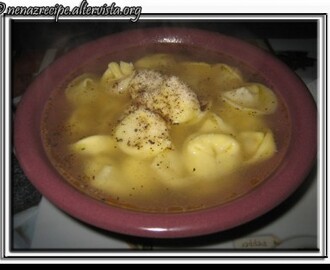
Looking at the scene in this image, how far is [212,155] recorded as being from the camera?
164 cm

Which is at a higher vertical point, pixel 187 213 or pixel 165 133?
pixel 165 133

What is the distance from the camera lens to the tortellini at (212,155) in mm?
1610

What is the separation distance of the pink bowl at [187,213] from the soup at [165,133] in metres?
0.06

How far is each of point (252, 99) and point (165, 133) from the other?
0.47 metres

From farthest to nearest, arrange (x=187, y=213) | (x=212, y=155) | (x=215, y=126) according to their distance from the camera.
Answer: (x=215, y=126)
(x=212, y=155)
(x=187, y=213)

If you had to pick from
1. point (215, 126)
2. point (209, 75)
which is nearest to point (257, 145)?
point (215, 126)

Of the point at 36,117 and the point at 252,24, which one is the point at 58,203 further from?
the point at 252,24

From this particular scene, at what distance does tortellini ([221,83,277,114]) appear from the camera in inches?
73.1

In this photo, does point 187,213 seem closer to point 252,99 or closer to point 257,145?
point 257,145

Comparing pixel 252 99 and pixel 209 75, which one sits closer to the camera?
pixel 252 99

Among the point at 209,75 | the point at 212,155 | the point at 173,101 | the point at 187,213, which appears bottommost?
the point at 187,213

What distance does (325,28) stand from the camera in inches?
72.6

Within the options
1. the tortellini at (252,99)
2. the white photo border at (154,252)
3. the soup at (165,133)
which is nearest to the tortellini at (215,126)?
the soup at (165,133)

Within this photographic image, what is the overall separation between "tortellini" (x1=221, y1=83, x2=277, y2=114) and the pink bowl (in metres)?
0.07
